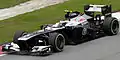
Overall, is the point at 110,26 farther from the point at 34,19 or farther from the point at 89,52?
the point at 34,19

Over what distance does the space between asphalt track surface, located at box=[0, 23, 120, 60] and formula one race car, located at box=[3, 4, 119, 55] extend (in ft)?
0.93

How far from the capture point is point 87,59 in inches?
445

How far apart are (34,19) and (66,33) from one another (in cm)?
864

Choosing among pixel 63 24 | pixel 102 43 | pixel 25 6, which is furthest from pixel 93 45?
pixel 25 6

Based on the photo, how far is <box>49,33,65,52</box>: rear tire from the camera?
Answer: 40.2 feet

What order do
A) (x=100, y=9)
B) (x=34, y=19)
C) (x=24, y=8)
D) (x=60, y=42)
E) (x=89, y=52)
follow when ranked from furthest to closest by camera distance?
(x=24, y=8)
(x=34, y=19)
(x=100, y=9)
(x=60, y=42)
(x=89, y=52)

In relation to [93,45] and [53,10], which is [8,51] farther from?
[53,10]

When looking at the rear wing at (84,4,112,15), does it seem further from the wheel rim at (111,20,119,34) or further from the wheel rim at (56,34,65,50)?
the wheel rim at (56,34,65,50)

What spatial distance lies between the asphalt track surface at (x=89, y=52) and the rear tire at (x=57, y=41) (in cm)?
19

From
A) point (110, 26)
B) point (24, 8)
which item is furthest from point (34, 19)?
point (110, 26)

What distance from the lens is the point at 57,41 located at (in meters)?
12.4

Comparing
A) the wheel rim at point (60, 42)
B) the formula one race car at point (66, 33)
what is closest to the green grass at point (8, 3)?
the formula one race car at point (66, 33)

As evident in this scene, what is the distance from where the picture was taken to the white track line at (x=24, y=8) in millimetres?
26228

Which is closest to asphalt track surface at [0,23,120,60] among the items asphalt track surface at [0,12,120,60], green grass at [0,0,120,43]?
asphalt track surface at [0,12,120,60]
